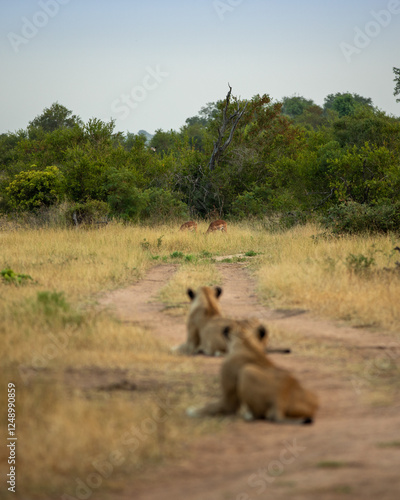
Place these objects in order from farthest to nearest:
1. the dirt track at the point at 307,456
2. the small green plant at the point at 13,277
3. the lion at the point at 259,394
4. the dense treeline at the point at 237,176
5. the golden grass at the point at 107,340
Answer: the dense treeline at the point at 237,176
the small green plant at the point at 13,277
the lion at the point at 259,394
the golden grass at the point at 107,340
the dirt track at the point at 307,456

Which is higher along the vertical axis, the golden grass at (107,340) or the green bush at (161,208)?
the green bush at (161,208)

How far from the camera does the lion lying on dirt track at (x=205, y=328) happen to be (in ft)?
21.6

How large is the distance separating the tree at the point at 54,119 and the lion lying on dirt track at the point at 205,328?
44.3 meters

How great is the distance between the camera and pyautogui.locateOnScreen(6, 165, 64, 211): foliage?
23516 mm

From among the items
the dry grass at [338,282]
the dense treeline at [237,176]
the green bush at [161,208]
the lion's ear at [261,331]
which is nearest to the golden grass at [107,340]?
the dry grass at [338,282]

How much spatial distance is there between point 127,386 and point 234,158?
23.6m

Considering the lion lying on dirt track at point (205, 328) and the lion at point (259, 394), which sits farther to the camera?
the lion lying on dirt track at point (205, 328)

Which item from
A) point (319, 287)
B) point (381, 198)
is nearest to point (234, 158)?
point (381, 198)

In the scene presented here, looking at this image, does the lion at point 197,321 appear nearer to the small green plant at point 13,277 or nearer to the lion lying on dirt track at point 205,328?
the lion lying on dirt track at point 205,328

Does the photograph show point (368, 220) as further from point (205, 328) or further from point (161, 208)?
point (205, 328)

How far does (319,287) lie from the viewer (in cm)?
1072

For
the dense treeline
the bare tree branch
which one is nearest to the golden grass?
the dense treeline

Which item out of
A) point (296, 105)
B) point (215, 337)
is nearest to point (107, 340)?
point (215, 337)

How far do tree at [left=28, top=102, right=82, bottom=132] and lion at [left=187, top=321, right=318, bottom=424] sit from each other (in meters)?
46.4
